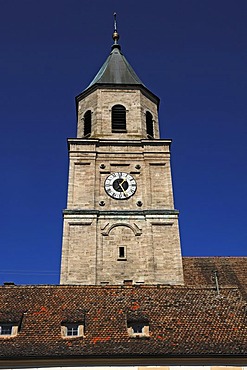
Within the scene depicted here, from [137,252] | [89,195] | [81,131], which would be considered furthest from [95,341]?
[81,131]

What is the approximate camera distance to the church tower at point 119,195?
94.1ft

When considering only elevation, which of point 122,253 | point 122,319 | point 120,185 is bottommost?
point 122,319

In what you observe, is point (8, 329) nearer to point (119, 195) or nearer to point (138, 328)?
point (138, 328)

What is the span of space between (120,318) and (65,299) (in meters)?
3.09

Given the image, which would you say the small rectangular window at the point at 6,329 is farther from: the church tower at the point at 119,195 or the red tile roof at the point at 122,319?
the church tower at the point at 119,195

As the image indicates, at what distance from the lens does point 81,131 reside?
116 feet

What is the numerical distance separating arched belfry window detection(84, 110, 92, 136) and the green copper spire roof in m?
2.51

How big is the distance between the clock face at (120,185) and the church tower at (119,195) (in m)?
0.07

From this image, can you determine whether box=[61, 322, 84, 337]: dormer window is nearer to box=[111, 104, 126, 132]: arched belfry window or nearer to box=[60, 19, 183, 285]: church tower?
box=[60, 19, 183, 285]: church tower

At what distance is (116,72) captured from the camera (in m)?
37.9

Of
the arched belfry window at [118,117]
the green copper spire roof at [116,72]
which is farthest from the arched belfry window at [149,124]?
the green copper spire roof at [116,72]

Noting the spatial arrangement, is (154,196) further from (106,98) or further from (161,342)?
(161,342)

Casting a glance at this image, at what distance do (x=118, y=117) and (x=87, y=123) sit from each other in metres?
2.40

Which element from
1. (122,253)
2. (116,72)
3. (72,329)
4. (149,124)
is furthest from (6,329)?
(116,72)
